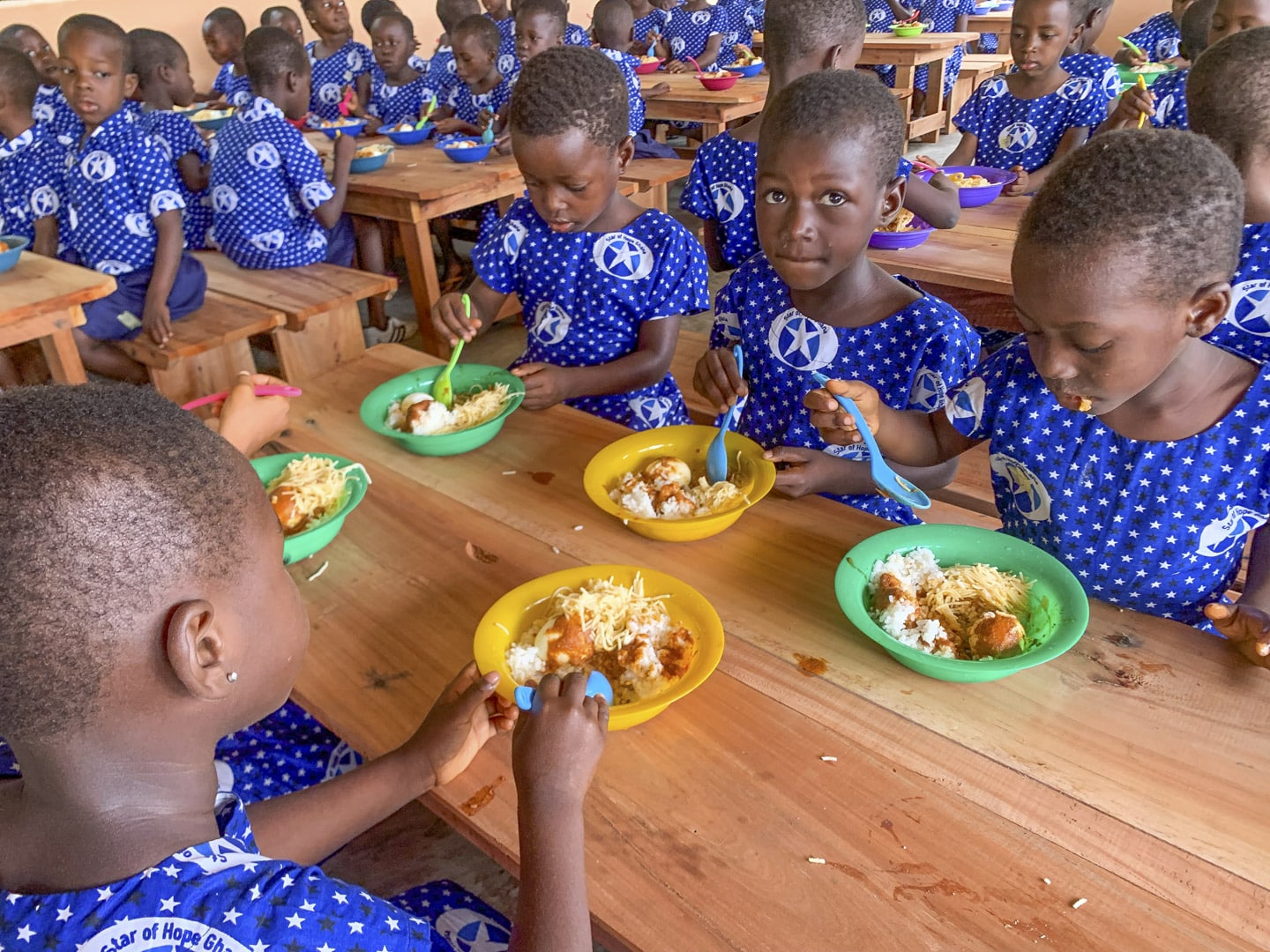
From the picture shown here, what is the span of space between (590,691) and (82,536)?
1.88ft

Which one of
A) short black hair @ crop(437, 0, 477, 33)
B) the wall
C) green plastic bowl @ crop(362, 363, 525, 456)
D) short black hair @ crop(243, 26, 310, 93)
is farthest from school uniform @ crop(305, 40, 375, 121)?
green plastic bowl @ crop(362, 363, 525, 456)

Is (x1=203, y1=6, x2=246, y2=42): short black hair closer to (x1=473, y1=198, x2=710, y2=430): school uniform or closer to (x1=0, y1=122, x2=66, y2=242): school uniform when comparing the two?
(x1=0, y1=122, x2=66, y2=242): school uniform

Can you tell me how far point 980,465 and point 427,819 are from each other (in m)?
1.83

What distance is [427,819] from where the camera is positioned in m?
2.02

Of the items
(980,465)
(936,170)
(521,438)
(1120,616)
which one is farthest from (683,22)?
(1120,616)

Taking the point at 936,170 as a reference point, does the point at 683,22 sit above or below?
above

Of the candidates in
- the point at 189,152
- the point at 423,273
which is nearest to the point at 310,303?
the point at 423,273

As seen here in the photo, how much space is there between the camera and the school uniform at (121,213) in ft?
11.0

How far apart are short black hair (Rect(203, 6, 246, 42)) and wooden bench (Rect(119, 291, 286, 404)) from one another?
13.5ft

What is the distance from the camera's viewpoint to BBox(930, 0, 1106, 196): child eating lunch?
11.5 ft

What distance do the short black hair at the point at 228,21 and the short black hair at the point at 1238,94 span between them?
6.86 m

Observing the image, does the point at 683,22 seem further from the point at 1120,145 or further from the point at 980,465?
the point at 1120,145

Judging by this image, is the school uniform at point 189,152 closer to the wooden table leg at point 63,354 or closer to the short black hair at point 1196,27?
the wooden table leg at point 63,354

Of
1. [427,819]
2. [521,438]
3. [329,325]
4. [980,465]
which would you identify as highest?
[521,438]
